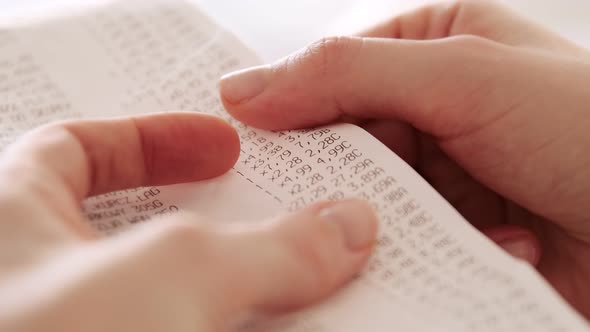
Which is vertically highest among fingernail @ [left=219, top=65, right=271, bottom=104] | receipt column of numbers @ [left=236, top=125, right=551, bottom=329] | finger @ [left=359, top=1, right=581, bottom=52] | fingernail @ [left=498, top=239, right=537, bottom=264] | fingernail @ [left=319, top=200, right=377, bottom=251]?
finger @ [left=359, top=1, right=581, bottom=52]

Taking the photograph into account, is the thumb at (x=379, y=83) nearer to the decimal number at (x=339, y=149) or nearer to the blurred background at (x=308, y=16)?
the decimal number at (x=339, y=149)

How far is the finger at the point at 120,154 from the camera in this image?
31 cm

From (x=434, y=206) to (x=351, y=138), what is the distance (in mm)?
87

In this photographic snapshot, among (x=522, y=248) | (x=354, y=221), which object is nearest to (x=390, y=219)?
(x=354, y=221)

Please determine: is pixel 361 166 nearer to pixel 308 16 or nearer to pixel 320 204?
pixel 320 204

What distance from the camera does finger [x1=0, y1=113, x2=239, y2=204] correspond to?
31cm

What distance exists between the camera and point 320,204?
32cm

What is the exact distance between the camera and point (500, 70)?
1.47 ft

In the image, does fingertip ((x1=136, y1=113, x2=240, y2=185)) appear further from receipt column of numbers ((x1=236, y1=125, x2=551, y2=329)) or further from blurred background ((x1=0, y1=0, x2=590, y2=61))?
blurred background ((x1=0, y1=0, x2=590, y2=61))

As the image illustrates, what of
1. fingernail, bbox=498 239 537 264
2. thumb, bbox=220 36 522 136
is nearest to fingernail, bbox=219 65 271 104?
thumb, bbox=220 36 522 136

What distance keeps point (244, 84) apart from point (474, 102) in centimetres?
19

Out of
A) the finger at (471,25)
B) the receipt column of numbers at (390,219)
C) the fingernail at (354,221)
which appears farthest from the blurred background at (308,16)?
the fingernail at (354,221)

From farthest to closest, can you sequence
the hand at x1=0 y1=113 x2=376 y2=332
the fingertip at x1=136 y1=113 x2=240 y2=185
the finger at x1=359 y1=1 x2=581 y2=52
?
the finger at x1=359 y1=1 x2=581 y2=52 → the fingertip at x1=136 y1=113 x2=240 y2=185 → the hand at x1=0 y1=113 x2=376 y2=332

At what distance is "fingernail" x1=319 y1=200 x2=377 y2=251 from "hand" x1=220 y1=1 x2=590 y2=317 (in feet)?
0.46
